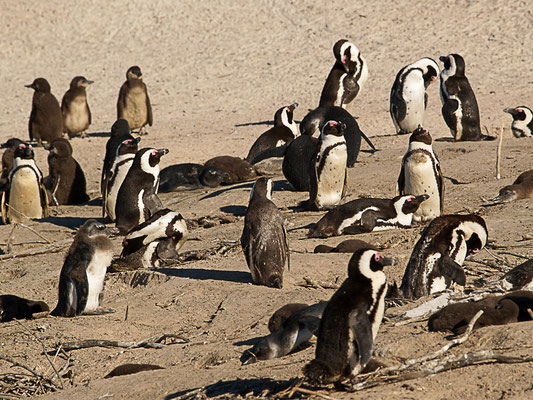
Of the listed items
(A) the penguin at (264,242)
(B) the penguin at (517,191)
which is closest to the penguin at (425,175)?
(B) the penguin at (517,191)

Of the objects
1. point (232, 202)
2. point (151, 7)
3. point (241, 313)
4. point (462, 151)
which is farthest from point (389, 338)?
point (151, 7)

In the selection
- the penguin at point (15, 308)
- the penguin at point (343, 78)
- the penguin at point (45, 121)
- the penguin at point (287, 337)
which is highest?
the penguin at point (343, 78)

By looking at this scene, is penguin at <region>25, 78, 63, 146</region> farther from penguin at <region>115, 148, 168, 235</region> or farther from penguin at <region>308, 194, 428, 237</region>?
penguin at <region>308, 194, 428, 237</region>

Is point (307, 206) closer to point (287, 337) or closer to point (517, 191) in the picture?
point (517, 191)

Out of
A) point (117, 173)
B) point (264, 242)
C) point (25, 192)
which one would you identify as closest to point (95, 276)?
point (264, 242)

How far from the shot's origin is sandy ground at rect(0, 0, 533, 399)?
16.3ft

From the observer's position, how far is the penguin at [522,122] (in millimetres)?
13184

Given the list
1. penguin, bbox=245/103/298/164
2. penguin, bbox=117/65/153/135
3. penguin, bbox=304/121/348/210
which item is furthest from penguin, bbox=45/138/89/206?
penguin, bbox=304/121/348/210

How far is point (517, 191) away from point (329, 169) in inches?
81.4

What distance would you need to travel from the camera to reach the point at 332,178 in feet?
32.1

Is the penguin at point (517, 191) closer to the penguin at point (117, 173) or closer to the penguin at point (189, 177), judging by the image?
the penguin at point (189, 177)

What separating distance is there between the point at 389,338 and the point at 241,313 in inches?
66.0

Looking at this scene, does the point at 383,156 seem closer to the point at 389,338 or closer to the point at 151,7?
the point at 389,338

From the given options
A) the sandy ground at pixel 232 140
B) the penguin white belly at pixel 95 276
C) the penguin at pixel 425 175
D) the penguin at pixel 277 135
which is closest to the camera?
the sandy ground at pixel 232 140
